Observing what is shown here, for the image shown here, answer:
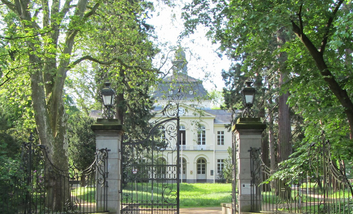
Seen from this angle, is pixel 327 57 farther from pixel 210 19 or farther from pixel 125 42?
pixel 125 42

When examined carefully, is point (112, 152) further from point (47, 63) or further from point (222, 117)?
point (222, 117)

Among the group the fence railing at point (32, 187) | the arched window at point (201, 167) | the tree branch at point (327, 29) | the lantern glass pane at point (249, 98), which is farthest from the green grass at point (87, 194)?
the arched window at point (201, 167)

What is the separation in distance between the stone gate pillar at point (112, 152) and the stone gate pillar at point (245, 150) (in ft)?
9.53

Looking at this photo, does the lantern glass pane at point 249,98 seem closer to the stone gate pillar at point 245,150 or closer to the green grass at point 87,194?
the stone gate pillar at point 245,150

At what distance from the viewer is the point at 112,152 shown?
9266mm

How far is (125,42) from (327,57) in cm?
800

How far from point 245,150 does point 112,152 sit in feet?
10.6

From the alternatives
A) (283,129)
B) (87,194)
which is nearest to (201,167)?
(283,129)

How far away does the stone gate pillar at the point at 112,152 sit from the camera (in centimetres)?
910

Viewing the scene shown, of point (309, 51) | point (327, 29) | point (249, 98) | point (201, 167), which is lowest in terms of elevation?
point (201, 167)

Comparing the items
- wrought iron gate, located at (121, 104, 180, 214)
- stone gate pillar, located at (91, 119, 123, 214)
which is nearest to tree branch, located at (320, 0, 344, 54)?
wrought iron gate, located at (121, 104, 180, 214)

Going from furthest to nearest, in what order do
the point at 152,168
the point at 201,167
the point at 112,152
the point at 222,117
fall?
the point at 222,117 < the point at 201,167 < the point at 152,168 < the point at 112,152

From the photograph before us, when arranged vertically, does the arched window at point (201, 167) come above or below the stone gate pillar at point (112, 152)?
below

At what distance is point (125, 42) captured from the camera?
1423 cm
